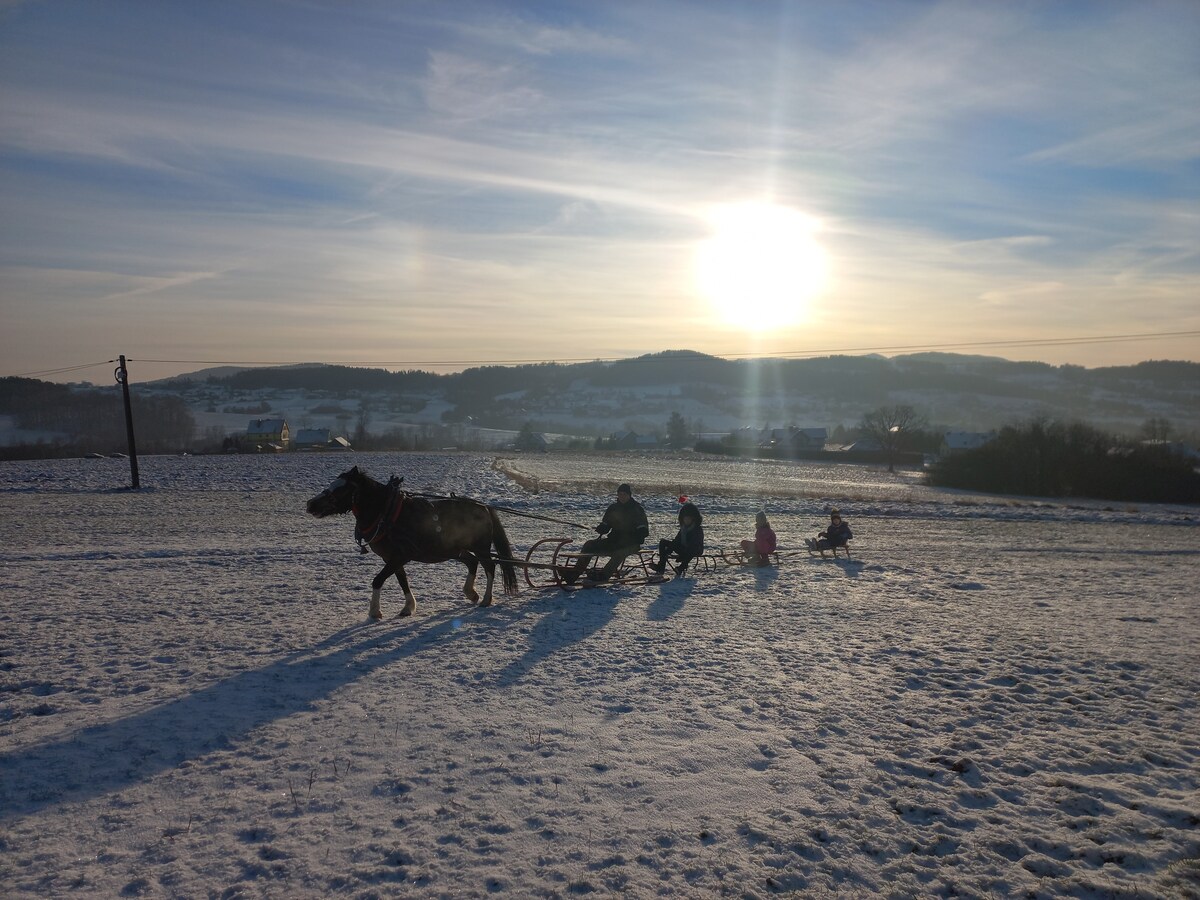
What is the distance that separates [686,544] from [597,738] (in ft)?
29.0

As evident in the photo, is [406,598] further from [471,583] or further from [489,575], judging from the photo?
[489,575]

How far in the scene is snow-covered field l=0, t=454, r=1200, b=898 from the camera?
527cm

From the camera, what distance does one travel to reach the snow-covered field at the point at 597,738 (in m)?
5.27

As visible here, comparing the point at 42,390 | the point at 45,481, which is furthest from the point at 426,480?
the point at 42,390

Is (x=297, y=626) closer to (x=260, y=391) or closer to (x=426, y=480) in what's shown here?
(x=426, y=480)

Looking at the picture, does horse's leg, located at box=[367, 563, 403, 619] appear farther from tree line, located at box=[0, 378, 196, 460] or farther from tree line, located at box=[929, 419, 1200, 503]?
tree line, located at box=[0, 378, 196, 460]

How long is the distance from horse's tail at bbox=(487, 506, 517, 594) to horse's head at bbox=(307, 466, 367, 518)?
96.6 inches

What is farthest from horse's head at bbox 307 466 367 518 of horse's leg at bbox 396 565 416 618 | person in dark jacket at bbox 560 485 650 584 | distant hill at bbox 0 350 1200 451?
distant hill at bbox 0 350 1200 451

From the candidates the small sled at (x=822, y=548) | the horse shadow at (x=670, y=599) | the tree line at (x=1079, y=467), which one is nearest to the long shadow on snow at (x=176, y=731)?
the horse shadow at (x=670, y=599)

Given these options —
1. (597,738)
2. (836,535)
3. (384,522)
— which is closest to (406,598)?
(384,522)

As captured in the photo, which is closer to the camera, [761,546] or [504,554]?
[504,554]

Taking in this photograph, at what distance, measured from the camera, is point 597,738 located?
287 inches

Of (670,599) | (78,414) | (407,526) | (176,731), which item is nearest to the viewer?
(176,731)

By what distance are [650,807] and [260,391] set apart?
192690 millimetres
